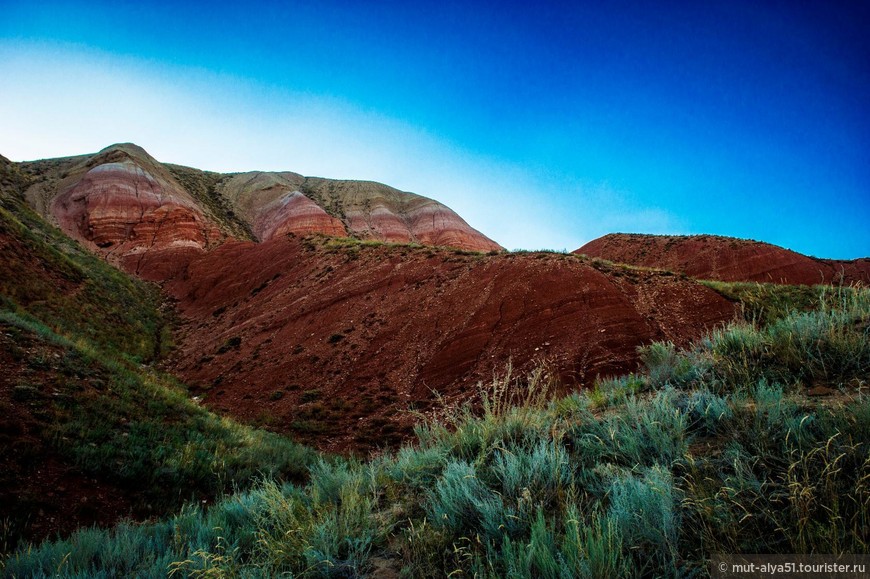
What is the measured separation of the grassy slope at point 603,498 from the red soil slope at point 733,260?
39074mm

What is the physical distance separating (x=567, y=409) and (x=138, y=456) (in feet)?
21.2

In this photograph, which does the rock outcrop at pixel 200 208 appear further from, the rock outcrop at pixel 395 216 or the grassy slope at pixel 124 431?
the grassy slope at pixel 124 431

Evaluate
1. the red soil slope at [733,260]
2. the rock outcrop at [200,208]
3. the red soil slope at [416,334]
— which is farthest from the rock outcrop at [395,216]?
the red soil slope at [416,334]

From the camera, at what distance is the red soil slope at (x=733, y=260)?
3691 centimetres

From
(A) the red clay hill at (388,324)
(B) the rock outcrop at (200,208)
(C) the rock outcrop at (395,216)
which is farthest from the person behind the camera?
(C) the rock outcrop at (395,216)

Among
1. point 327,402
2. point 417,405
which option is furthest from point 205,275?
point 417,405

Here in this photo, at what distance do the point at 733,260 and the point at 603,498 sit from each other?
1918 inches

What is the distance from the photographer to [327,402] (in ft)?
40.3

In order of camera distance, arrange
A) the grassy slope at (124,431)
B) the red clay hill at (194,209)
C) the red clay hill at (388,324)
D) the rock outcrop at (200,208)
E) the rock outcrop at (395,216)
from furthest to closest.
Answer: the rock outcrop at (395,216) → the rock outcrop at (200,208) → the red clay hill at (194,209) → the red clay hill at (388,324) → the grassy slope at (124,431)

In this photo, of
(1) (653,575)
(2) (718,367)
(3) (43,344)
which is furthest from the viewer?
(3) (43,344)

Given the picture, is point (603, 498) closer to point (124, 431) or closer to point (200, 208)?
point (124, 431)

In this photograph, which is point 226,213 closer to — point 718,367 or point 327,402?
point 327,402

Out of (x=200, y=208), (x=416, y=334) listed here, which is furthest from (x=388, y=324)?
(x=200, y=208)

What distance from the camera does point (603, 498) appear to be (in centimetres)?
237
